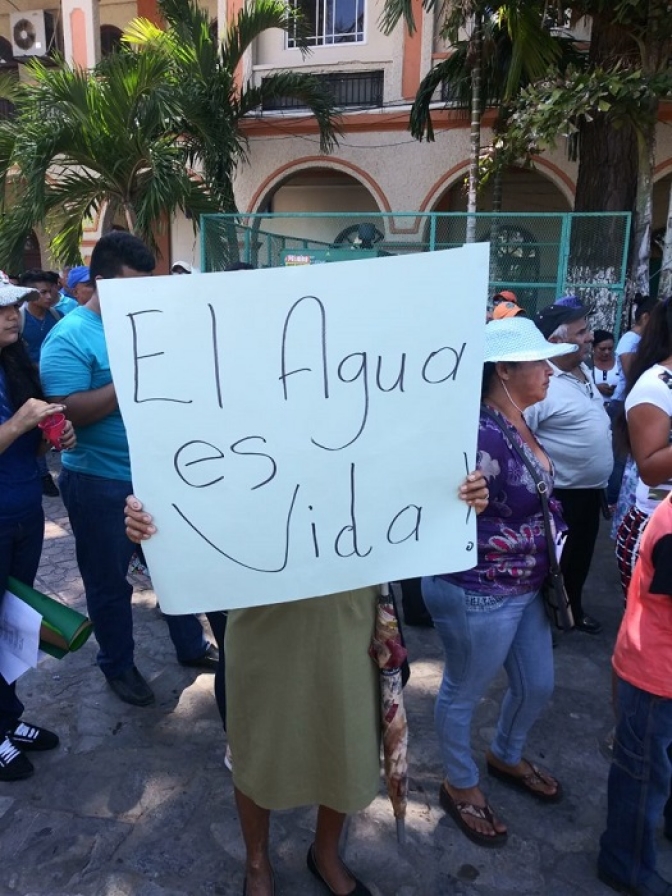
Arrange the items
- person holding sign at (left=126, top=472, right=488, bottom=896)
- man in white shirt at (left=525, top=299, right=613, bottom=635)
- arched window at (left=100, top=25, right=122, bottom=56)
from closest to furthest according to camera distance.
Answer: person holding sign at (left=126, top=472, right=488, bottom=896) < man in white shirt at (left=525, top=299, right=613, bottom=635) < arched window at (left=100, top=25, right=122, bottom=56)

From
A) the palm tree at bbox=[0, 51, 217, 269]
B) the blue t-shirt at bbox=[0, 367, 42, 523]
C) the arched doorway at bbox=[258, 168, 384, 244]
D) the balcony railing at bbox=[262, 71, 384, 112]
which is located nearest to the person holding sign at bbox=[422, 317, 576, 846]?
the blue t-shirt at bbox=[0, 367, 42, 523]

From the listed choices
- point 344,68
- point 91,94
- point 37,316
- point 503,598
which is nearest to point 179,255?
point 344,68

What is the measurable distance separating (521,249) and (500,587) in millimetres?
7660

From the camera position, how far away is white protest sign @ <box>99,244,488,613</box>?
144 cm

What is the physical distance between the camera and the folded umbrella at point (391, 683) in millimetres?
1858

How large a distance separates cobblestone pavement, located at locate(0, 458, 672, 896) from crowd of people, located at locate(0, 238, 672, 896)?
87mm

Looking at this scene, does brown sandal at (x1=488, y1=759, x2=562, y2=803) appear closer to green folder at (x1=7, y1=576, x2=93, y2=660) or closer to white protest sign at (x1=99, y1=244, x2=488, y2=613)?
white protest sign at (x1=99, y1=244, x2=488, y2=613)

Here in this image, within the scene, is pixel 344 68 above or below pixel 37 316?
above

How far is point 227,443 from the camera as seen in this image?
1511 mm

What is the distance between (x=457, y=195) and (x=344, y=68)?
3118 millimetres

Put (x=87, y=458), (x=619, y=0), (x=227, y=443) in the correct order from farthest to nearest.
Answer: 1. (x=619, y=0)
2. (x=87, y=458)
3. (x=227, y=443)

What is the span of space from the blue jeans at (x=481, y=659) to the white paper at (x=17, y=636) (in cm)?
135

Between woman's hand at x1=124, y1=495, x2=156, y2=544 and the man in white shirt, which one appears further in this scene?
the man in white shirt

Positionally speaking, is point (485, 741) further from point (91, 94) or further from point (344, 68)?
point (344, 68)
